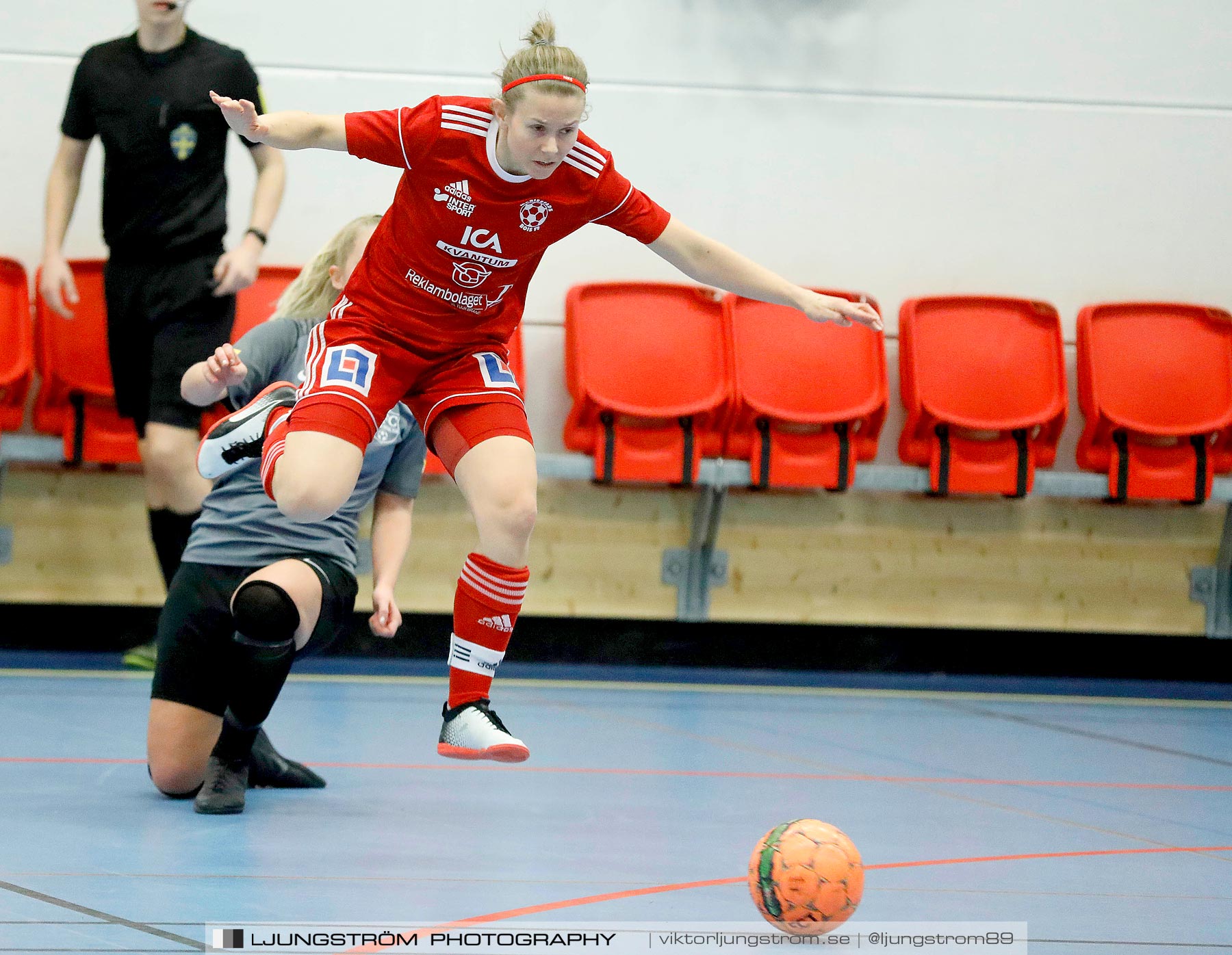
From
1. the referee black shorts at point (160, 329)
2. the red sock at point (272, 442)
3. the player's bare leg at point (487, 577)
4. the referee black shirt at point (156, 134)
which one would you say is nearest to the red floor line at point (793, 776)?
the player's bare leg at point (487, 577)

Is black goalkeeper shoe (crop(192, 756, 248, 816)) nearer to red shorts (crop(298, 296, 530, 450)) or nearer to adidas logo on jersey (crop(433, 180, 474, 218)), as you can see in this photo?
red shorts (crop(298, 296, 530, 450))

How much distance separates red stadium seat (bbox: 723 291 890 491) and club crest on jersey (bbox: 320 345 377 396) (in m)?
2.53

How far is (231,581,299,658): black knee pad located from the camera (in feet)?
9.54

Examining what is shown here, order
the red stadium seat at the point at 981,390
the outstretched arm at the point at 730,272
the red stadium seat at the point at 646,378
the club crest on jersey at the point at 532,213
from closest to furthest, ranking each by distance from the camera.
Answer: the club crest on jersey at the point at 532,213, the outstretched arm at the point at 730,272, the red stadium seat at the point at 646,378, the red stadium seat at the point at 981,390

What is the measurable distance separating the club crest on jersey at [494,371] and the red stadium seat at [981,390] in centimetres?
271

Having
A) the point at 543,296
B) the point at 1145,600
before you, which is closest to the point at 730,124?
the point at 543,296

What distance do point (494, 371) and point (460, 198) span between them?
15.0 inches

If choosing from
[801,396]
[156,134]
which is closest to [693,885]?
[801,396]

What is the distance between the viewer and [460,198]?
3008 mm

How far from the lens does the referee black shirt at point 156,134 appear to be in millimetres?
4828

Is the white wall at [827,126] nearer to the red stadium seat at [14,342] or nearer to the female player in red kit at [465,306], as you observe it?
the red stadium seat at [14,342]

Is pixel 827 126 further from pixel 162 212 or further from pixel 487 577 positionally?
pixel 487 577

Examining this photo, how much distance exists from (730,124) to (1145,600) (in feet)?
8.67

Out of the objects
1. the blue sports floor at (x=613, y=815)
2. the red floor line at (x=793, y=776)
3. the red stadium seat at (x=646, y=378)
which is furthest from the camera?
the red stadium seat at (x=646, y=378)
